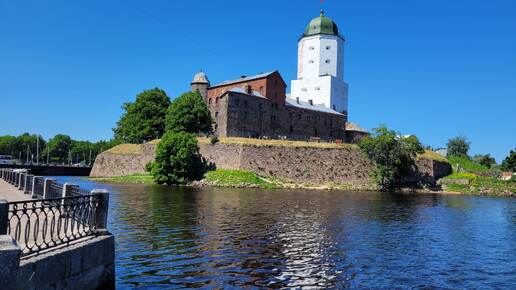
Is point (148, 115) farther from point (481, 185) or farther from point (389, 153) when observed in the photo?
point (481, 185)

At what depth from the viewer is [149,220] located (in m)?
22.9

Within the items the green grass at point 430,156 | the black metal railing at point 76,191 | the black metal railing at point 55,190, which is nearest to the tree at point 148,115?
the green grass at point 430,156

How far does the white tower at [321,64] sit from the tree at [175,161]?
36.6m

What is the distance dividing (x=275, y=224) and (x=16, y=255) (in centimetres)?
1724

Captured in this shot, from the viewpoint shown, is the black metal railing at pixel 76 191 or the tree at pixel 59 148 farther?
the tree at pixel 59 148

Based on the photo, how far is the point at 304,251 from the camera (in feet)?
53.9

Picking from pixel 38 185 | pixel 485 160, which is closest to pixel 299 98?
pixel 485 160

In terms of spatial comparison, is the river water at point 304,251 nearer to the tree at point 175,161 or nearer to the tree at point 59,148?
the tree at point 175,161

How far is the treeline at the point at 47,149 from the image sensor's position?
13550cm

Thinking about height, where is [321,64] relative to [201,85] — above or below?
above

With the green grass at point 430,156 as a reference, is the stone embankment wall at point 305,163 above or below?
below

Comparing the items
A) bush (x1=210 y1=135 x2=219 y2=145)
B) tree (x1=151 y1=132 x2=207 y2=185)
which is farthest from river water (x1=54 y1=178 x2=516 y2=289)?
bush (x1=210 y1=135 x2=219 y2=145)

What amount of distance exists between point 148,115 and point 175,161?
2243 cm

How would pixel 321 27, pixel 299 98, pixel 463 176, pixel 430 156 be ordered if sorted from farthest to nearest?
pixel 299 98, pixel 321 27, pixel 430 156, pixel 463 176
